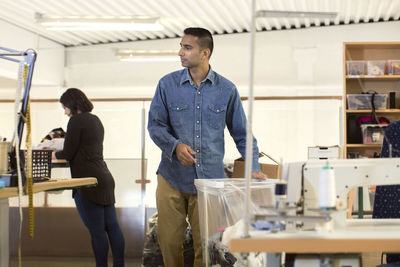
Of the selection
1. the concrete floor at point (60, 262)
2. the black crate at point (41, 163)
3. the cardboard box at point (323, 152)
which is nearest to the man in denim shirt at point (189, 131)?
the black crate at point (41, 163)

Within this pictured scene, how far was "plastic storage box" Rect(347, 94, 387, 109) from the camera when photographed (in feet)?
23.2

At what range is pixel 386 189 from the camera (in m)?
2.45

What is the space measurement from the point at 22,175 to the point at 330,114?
5.29 m

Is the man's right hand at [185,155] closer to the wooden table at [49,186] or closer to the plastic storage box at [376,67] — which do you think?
the wooden table at [49,186]

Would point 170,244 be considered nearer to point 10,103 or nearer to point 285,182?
point 285,182

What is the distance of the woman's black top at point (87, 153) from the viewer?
4312 millimetres

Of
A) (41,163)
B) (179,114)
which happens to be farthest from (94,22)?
(41,163)

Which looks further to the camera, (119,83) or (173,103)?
(119,83)

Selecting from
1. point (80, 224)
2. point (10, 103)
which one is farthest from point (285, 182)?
point (10, 103)

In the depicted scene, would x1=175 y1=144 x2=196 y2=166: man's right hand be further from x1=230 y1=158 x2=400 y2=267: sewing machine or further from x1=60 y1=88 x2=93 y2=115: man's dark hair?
x1=60 y1=88 x2=93 y2=115: man's dark hair

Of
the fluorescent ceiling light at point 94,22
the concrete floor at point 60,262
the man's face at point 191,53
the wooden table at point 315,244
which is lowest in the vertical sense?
the concrete floor at point 60,262

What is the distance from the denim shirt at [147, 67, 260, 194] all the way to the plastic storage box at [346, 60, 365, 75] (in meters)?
4.09

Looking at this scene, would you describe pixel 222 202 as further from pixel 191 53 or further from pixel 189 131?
pixel 191 53

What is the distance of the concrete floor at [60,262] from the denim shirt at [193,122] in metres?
1.84
